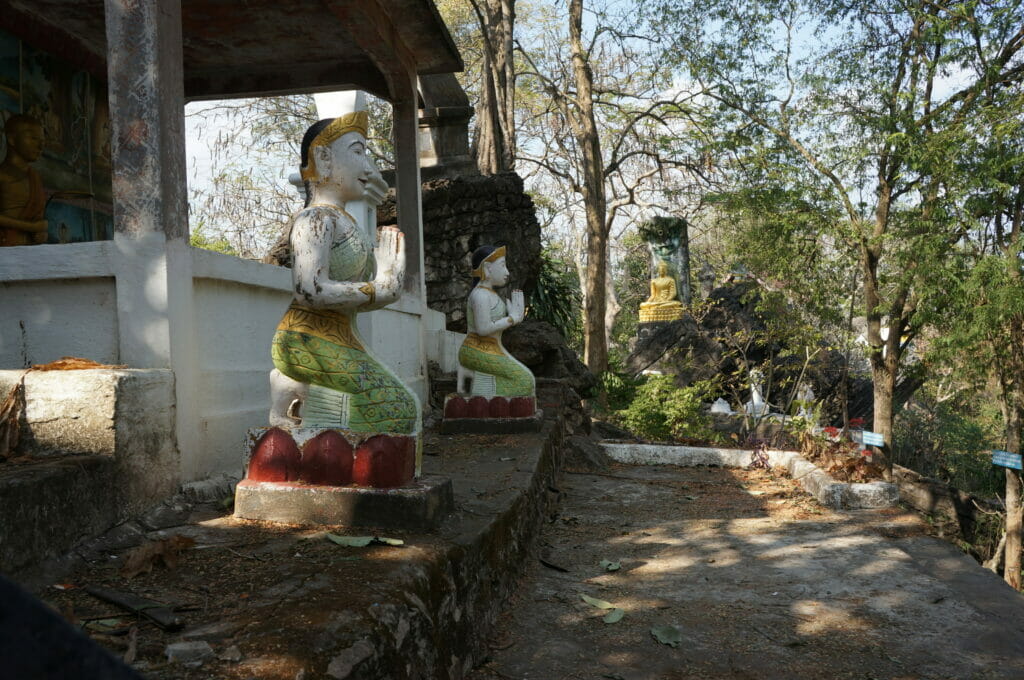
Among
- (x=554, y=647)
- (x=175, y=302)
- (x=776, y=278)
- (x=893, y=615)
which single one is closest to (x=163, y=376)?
(x=175, y=302)

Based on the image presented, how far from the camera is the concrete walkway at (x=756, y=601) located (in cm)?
311

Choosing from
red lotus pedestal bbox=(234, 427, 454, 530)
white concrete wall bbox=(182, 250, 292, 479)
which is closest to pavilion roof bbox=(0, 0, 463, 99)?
white concrete wall bbox=(182, 250, 292, 479)

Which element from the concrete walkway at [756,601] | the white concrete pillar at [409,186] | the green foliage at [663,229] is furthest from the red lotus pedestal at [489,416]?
the green foliage at [663,229]

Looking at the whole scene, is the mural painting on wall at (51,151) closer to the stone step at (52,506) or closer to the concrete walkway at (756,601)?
the stone step at (52,506)

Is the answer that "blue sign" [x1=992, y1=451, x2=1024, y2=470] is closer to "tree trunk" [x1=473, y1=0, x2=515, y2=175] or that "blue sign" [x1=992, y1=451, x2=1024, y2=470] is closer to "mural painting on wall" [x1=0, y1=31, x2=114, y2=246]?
"tree trunk" [x1=473, y1=0, x2=515, y2=175]

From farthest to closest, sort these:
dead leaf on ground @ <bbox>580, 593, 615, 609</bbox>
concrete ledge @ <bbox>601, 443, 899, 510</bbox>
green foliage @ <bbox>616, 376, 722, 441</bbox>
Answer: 1. green foliage @ <bbox>616, 376, 722, 441</bbox>
2. concrete ledge @ <bbox>601, 443, 899, 510</bbox>
3. dead leaf on ground @ <bbox>580, 593, 615, 609</bbox>

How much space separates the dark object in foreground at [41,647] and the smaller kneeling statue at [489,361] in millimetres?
5925

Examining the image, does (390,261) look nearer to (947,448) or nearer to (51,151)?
(51,151)

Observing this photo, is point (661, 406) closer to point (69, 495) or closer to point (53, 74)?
point (53, 74)

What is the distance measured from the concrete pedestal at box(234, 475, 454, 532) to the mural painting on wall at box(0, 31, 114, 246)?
4600 millimetres

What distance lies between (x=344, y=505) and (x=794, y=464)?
5643mm

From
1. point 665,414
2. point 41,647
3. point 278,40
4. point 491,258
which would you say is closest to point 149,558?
point 41,647

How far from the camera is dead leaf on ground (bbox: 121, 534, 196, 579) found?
2430mm

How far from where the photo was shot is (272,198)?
21.2 meters
